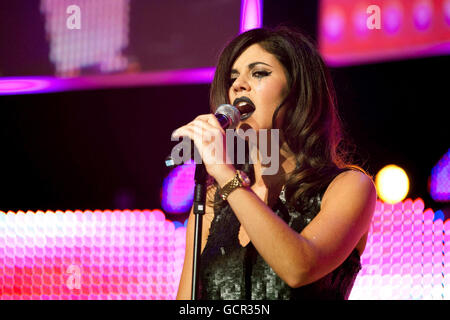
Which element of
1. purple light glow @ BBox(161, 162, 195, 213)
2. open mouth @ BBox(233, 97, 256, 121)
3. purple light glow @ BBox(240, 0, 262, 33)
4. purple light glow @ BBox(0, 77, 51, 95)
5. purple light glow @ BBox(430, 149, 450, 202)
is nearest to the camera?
open mouth @ BBox(233, 97, 256, 121)

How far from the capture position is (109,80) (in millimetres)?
2883

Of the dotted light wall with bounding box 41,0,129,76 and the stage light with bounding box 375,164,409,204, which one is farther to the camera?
the stage light with bounding box 375,164,409,204

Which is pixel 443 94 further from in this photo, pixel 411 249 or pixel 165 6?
pixel 165 6

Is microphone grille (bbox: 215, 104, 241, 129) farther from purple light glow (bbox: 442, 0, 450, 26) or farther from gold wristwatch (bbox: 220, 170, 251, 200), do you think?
purple light glow (bbox: 442, 0, 450, 26)

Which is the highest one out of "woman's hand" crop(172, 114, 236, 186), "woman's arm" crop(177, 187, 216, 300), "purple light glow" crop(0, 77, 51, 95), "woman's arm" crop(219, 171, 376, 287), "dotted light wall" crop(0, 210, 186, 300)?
"purple light glow" crop(0, 77, 51, 95)

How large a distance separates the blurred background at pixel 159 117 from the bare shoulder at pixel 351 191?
3.65 ft

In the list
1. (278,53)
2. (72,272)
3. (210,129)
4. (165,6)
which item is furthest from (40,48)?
(210,129)

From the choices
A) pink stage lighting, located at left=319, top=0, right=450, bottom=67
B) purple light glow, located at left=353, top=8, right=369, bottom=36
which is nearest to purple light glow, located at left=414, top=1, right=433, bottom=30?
pink stage lighting, located at left=319, top=0, right=450, bottom=67

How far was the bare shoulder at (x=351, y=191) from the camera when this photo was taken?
135cm

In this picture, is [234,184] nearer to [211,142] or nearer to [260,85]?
[211,142]

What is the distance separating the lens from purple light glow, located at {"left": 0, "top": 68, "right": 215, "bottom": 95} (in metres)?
2.77

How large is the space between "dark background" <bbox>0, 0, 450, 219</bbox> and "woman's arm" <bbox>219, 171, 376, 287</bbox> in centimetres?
136

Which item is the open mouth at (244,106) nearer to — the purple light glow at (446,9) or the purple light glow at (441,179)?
the purple light glow at (446,9)

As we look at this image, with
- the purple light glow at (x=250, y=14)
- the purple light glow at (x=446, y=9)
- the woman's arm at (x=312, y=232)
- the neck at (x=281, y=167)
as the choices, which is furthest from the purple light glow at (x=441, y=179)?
the woman's arm at (x=312, y=232)
